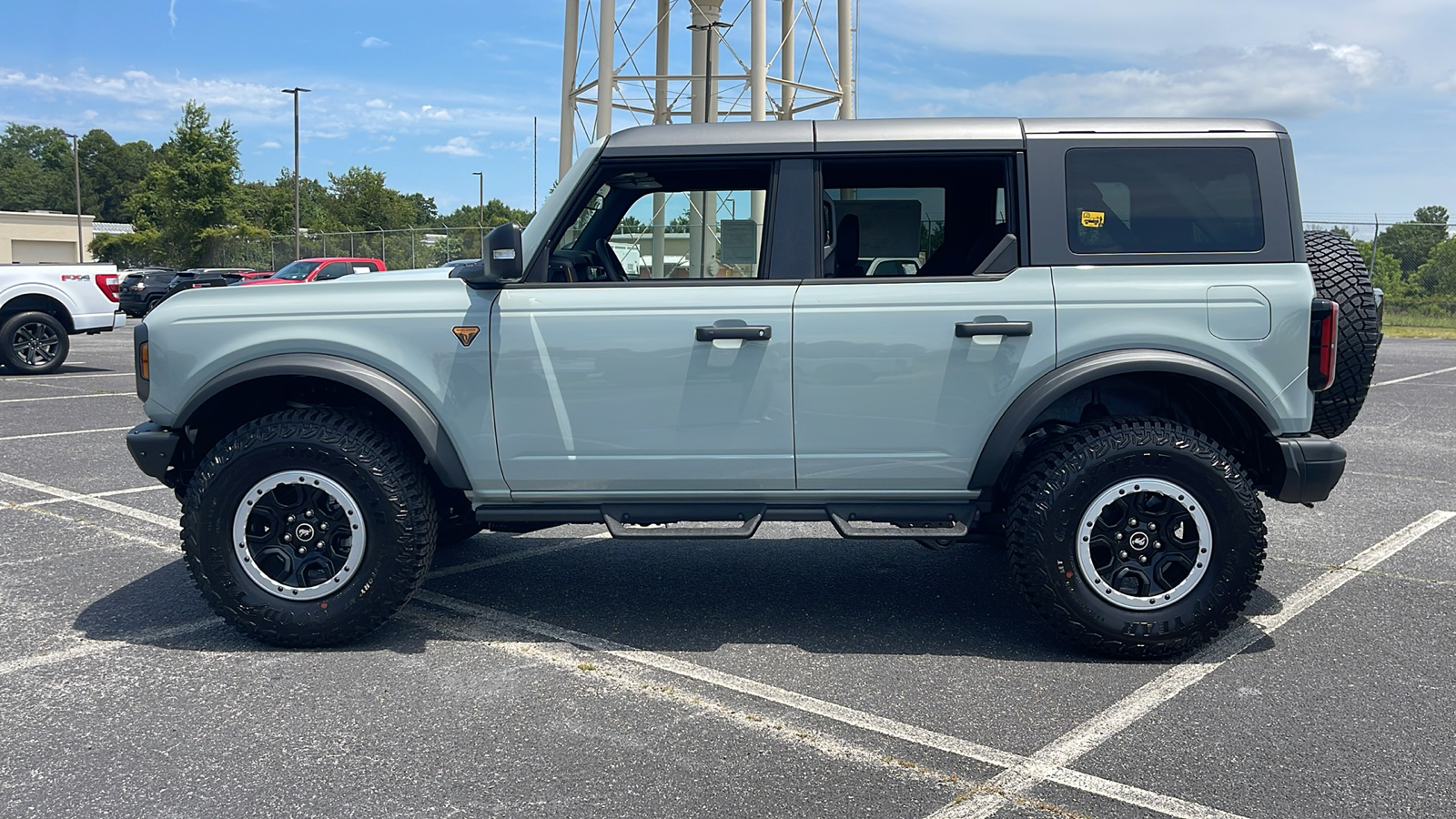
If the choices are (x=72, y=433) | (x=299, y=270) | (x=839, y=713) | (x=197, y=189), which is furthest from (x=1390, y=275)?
(x=197, y=189)

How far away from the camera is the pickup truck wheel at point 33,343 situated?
1486cm

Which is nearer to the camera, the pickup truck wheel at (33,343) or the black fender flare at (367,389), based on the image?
A: the black fender flare at (367,389)

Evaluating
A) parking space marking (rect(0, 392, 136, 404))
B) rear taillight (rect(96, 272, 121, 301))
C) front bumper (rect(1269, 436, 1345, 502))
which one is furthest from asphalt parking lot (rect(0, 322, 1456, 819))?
rear taillight (rect(96, 272, 121, 301))

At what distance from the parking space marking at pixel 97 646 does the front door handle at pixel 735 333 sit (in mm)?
2455

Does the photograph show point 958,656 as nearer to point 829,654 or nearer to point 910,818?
point 829,654

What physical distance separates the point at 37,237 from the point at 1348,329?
300ft

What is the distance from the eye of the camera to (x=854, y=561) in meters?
6.02

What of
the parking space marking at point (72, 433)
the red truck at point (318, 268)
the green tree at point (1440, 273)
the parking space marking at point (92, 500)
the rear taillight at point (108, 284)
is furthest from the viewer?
the green tree at point (1440, 273)

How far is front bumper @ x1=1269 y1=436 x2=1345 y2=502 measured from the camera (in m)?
4.37

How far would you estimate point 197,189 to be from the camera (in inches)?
2188

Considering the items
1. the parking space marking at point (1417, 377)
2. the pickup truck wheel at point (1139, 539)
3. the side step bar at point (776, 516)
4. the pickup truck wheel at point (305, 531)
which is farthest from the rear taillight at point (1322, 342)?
the parking space marking at point (1417, 377)

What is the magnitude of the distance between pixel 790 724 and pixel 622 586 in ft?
6.17

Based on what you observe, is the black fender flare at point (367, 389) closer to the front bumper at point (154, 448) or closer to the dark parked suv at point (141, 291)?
the front bumper at point (154, 448)

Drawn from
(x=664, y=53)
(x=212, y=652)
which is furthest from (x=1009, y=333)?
(x=664, y=53)
